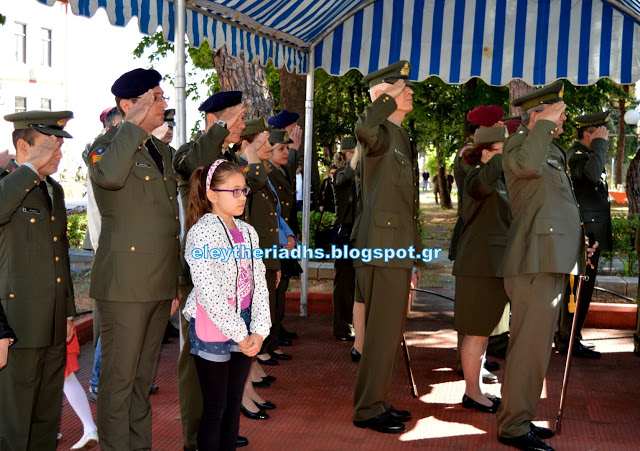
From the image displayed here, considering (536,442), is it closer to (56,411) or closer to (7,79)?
(56,411)

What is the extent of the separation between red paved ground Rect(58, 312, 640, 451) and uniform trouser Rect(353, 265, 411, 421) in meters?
0.22

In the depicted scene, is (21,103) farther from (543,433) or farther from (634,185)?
(543,433)

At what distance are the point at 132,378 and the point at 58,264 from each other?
690mm

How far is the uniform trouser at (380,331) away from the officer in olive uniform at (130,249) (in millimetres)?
1398

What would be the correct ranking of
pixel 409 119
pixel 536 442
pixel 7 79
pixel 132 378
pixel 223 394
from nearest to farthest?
pixel 223 394
pixel 132 378
pixel 536 442
pixel 409 119
pixel 7 79

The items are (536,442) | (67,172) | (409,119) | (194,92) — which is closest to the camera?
(536,442)

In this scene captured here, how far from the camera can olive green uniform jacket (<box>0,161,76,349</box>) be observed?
3.36m

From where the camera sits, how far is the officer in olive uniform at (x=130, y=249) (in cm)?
362

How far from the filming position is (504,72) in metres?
7.27

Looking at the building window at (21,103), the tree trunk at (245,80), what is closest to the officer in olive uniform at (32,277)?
the tree trunk at (245,80)

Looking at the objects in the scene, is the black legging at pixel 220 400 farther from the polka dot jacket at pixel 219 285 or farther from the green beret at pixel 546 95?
the green beret at pixel 546 95

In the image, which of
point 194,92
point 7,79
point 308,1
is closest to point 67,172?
point 7,79

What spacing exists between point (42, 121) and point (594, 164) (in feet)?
15.2

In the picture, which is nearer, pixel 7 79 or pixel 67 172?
pixel 67 172
